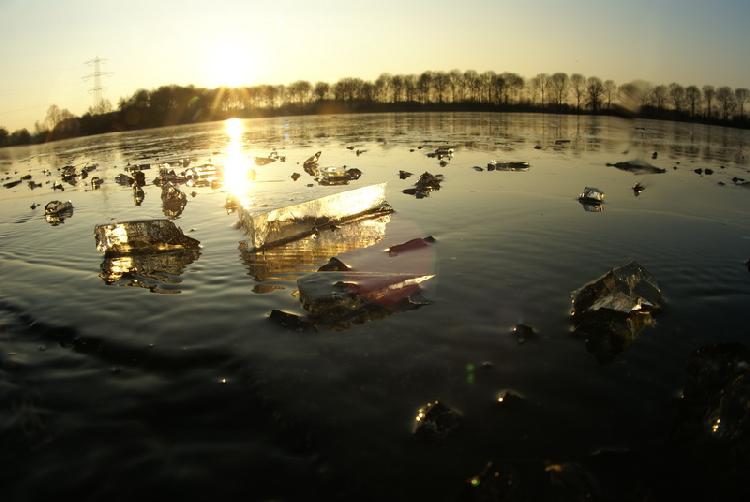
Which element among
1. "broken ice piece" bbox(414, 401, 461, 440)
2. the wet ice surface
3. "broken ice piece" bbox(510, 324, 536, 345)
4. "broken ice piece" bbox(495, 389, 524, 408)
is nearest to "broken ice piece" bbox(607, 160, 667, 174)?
the wet ice surface

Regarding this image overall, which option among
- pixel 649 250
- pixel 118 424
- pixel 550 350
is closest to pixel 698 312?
pixel 550 350

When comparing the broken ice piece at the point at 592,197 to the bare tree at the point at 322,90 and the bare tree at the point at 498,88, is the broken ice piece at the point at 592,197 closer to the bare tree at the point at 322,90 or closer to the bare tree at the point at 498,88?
the bare tree at the point at 498,88

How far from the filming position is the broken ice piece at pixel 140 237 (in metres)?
6.89

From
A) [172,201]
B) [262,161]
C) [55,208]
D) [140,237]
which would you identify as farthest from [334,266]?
[262,161]

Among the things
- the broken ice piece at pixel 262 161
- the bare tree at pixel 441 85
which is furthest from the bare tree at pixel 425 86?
the broken ice piece at pixel 262 161

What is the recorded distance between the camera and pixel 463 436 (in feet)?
8.82

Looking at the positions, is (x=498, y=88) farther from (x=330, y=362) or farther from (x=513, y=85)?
(x=330, y=362)

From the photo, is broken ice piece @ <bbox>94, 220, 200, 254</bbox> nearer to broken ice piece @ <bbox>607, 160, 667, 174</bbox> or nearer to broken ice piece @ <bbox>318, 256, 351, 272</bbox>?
broken ice piece @ <bbox>318, 256, 351, 272</bbox>

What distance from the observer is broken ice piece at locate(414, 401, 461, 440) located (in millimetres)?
2705

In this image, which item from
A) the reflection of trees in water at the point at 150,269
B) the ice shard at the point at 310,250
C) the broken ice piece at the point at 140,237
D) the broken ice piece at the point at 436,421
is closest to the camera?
the broken ice piece at the point at 436,421

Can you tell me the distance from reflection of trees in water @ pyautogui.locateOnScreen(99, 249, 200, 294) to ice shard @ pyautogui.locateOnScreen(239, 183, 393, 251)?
1.05 m

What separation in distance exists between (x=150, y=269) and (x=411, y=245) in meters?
3.94

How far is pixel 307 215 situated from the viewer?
791cm

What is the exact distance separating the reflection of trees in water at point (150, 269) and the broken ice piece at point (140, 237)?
17cm
